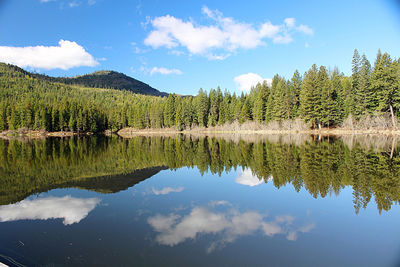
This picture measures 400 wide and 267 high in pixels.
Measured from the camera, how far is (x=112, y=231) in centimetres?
571

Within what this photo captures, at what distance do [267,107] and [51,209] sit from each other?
196 ft

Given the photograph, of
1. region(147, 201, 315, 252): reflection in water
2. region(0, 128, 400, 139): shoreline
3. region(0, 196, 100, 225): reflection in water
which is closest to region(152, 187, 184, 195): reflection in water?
region(0, 196, 100, 225): reflection in water

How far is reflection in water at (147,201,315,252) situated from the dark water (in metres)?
0.03

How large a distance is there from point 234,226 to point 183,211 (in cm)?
187

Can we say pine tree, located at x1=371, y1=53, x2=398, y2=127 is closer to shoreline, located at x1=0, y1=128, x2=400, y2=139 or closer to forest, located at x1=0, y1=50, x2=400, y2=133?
forest, located at x1=0, y1=50, x2=400, y2=133

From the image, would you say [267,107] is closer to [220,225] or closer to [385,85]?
[385,85]

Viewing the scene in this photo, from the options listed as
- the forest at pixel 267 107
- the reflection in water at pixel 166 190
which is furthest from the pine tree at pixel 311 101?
the reflection in water at pixel 166 190

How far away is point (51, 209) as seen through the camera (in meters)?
7.44

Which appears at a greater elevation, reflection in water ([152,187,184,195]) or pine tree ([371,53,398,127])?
pine tree ([371,53,398,127])

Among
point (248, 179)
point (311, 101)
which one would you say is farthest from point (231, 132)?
point (248, 179)

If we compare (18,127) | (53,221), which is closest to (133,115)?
(18,127)

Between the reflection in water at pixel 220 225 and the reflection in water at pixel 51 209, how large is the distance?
263 cm

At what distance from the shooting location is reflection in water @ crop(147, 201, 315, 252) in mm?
5332

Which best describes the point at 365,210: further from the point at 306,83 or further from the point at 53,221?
the point at 306,83
